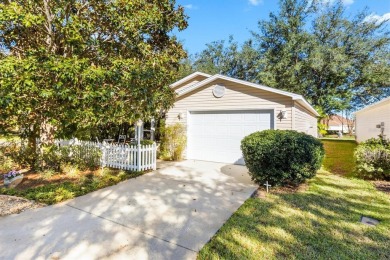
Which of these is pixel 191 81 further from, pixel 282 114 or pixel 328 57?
pixel 328 57

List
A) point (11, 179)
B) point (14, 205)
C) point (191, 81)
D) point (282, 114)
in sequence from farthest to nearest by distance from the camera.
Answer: point (191, 81) < point (282, 114) < point (11, 179) < point (14, 205)

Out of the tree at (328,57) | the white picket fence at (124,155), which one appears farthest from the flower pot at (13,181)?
the tree at (328,57)

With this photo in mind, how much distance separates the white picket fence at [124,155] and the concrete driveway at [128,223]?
1438 millimetres

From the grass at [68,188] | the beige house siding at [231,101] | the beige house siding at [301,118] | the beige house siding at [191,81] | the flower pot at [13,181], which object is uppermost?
the beige house siding at [191,81]

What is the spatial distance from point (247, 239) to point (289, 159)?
2.60 m

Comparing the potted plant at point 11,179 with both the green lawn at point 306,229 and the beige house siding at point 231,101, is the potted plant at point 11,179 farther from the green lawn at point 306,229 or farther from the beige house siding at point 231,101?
the beige house siding at point 231,101

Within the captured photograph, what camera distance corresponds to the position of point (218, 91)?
28.3ft

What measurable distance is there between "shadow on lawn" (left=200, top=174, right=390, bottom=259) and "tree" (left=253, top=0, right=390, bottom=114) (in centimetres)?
1442

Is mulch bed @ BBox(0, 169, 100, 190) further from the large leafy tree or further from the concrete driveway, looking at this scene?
the concrete driveway

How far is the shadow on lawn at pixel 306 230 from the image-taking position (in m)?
2.74

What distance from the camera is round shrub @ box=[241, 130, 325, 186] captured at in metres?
4.99

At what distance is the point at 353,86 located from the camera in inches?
690

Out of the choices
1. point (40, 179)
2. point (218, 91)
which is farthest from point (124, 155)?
point (218, 91)

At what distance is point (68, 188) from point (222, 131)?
5.67 metres
